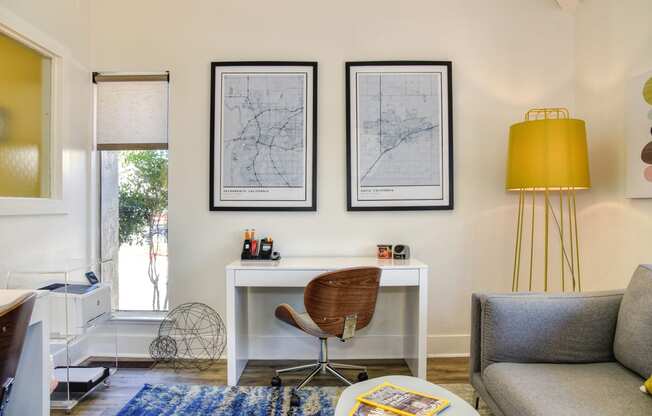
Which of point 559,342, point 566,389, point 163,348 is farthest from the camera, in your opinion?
point 163,348

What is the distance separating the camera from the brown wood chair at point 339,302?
200 cm

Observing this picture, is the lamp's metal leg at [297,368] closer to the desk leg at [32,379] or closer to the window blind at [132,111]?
the desk leg at [32,379]

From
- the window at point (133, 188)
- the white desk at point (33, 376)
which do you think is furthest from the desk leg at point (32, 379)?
the window at point (133, 188)

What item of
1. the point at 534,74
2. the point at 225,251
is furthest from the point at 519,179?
the point at 225,251

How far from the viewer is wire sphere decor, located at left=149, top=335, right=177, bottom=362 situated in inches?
107

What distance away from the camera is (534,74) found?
2.77m

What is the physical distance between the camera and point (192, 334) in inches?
109

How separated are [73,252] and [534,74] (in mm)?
3542

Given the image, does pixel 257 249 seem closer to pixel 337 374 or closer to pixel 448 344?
pixel 337 374

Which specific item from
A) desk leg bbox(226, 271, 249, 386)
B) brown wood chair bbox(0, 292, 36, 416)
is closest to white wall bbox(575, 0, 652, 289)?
desk leg bbox(226, 271, 249, 386)

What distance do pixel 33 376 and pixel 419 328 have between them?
1.92 meters

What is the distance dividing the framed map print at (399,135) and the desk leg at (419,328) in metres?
0.65

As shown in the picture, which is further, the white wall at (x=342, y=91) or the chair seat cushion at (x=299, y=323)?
the white wall at (x=342, y=91)

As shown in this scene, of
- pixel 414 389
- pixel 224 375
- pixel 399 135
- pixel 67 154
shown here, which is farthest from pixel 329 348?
pixel 67 154
